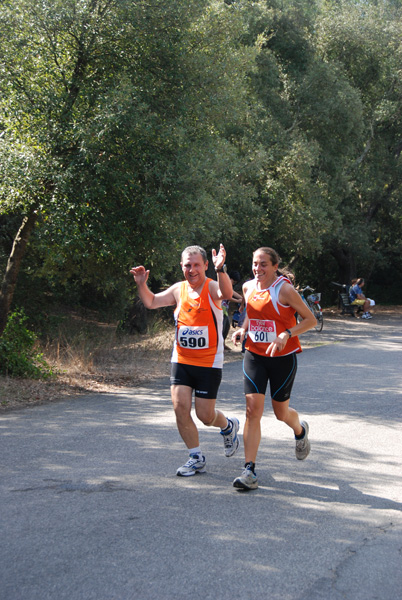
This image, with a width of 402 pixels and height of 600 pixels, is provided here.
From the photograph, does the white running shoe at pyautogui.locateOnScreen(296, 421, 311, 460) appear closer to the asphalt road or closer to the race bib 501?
the asphalt road

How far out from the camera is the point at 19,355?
10.8 m

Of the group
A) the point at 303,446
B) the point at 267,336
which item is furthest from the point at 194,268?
the point at 303,446

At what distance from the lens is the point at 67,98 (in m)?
10.6

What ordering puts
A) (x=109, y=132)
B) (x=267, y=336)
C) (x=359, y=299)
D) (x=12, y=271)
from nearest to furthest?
(x=267, y=336), (x=109, y=132), (x=12, y=271), (x=359, y=299)

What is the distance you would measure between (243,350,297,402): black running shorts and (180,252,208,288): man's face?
779mm

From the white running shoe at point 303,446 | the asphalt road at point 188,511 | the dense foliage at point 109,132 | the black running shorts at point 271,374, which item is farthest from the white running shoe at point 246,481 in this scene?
the dense foliage at point 109,132

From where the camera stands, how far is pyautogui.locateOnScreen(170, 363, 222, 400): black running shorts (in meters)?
5.74

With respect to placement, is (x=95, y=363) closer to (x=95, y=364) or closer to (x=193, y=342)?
(x=95, y=364)

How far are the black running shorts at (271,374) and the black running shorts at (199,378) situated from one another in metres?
0.28

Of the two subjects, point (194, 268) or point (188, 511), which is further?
point (194, 268)

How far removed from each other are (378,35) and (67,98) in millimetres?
20246

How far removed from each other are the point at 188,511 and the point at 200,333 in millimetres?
1495

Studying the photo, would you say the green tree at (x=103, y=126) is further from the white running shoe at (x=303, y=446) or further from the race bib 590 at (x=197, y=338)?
the white running shoe at (x=303, y=446)

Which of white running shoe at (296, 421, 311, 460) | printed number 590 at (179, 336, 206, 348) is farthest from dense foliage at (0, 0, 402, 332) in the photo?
white running shoe at (296, 421, 311, 460)
